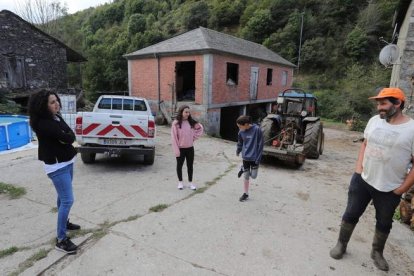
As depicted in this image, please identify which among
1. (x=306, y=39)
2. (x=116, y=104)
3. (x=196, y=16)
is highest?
(x=196, y=16)

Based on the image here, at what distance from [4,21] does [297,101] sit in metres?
15.7

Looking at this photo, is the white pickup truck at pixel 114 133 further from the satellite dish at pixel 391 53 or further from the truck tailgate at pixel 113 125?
the satellite dish at pixel 391 53

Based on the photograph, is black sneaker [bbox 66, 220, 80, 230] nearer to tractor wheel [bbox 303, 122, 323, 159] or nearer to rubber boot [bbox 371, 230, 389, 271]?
rubber boot [bbox 371, 230, 389, 271]

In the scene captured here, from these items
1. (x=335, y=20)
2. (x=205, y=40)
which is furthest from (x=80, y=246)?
(x=335, y=20)

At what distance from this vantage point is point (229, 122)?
Result: 677 inches

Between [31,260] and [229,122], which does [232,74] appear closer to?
[229,122]

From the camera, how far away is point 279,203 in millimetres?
4844

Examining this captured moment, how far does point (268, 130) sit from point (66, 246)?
618cm

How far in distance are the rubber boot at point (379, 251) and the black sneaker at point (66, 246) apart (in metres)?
3.44

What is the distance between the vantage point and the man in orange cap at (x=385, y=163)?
8.92ft

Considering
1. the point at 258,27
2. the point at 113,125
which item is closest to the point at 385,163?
the point at 113,125

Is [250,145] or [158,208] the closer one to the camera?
[158,208]

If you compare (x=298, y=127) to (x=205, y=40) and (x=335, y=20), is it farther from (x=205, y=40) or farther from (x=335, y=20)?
(x=335, y=20)

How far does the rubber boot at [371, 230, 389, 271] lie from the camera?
9.79ft
